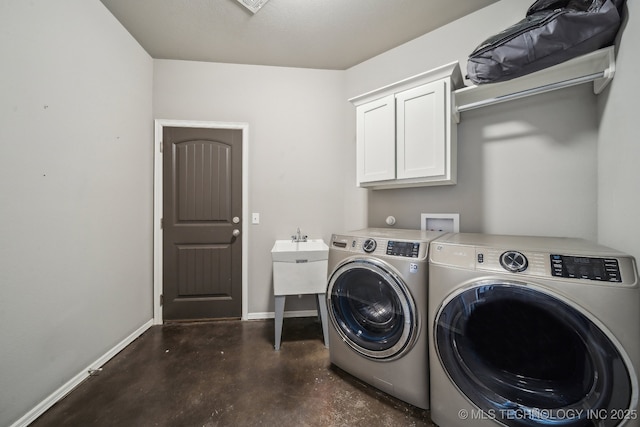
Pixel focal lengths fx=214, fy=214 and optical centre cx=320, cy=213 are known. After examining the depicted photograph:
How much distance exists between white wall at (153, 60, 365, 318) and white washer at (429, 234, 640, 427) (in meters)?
1.28

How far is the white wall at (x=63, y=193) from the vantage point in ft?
3.49

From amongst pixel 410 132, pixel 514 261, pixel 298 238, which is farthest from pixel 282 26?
pixel 514 261

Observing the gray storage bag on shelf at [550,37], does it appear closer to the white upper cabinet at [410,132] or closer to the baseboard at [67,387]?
the white upper cabinet at [410,132]

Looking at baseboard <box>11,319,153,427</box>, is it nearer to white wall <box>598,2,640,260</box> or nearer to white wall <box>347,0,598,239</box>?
white wall <box>347,0,598,239</box>

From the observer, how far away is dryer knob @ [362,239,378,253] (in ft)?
4.18

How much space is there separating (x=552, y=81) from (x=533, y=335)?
A: 135cm

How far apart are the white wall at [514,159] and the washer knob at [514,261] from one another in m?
0.77

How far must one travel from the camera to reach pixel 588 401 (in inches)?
30.1

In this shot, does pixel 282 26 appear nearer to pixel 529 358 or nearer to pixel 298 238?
pixel 298 238

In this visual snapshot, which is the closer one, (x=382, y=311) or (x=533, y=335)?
(x=533, y=335)

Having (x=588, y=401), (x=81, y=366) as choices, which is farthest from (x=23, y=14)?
(x=588, y=401)

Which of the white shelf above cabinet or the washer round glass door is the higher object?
the white shelf above cabinet

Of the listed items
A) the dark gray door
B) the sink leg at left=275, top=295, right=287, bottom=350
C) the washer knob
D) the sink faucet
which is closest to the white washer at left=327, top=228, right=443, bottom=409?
the washer knob

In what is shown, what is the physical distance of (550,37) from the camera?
1.02m
